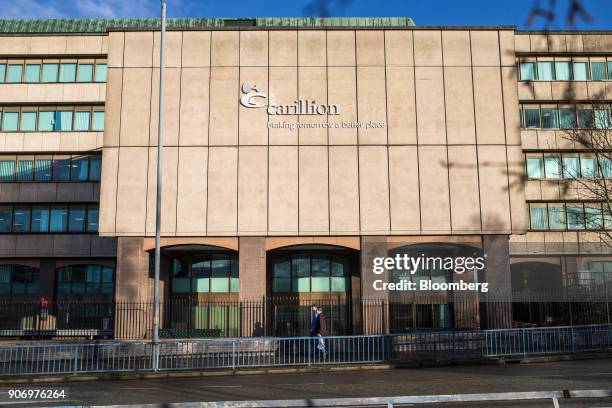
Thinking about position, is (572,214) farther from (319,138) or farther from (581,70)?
(319,138)

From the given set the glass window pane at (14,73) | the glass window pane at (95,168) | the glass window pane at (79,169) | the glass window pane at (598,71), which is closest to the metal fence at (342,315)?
the glass window pane at (79,169)

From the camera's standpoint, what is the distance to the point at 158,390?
1580 cm

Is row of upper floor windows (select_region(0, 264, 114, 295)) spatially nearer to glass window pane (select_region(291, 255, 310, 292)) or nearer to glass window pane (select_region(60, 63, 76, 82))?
glass window pane (select_region(60, 63, 76, 82))

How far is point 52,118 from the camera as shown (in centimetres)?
4306

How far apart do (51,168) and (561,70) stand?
36.4 meters

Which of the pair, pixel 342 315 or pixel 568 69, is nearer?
pixel 342 315

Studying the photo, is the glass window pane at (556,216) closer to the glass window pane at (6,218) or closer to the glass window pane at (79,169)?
the glass window pane at (79,169)

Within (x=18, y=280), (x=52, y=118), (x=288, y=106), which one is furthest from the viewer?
(x=52, y=118)

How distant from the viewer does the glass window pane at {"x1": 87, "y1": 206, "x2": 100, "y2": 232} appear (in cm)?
4241

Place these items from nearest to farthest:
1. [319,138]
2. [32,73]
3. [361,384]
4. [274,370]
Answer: [361,384], [274,370], [319,138], [32,73]

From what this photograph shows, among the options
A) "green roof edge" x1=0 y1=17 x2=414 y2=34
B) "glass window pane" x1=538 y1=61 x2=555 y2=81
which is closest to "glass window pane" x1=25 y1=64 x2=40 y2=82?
"green roof edge" x1=0 y1=17 x2=414 y2=34

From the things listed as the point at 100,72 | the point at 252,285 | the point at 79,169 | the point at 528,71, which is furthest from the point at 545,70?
the point at 79,169

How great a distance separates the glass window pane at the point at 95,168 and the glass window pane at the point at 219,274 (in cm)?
1283

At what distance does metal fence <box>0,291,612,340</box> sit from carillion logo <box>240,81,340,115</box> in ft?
32.9
